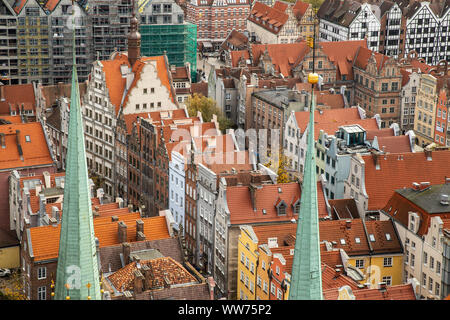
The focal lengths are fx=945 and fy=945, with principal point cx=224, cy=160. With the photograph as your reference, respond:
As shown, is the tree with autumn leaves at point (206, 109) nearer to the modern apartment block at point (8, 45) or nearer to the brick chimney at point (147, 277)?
the modern apartment block at point (8, 45)

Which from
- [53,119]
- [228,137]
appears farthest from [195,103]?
[228,137]

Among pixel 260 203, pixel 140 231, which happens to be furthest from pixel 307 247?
pixel 260 203

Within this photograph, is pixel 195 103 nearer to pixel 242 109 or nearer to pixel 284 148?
pixel 242 109

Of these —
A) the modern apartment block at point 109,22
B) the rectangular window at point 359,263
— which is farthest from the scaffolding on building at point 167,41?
the rectangular window at point 359,263

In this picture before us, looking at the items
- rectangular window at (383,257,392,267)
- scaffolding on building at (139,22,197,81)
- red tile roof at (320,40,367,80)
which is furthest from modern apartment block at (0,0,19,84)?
rectangular window at (383,257,392,267)

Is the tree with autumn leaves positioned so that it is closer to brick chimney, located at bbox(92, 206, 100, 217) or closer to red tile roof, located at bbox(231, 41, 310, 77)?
red tile roof, located at bbox(231, 41, 310, 77)
